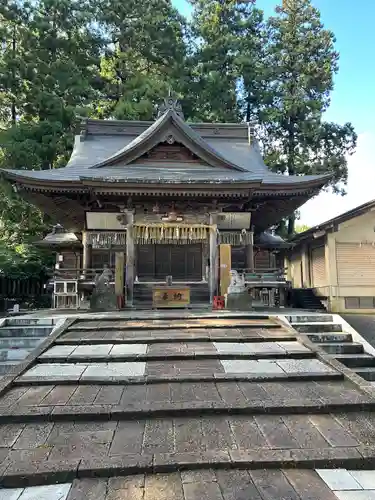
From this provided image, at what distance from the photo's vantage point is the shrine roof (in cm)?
1124

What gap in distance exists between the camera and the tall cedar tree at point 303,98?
25.1 m

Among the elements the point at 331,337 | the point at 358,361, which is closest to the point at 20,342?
the point at 331,337

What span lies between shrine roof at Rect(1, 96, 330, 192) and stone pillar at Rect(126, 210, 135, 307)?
4.66 ft

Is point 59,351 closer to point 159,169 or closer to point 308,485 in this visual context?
point 308,485

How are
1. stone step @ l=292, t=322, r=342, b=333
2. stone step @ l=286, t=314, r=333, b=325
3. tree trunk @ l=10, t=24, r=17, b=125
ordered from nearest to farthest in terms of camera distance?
stone step @ l=292, t=322, r=342, b=333
stone step @ l=286, t=314, r=333, b=325
tree trunk @ l=10, t=24, r=17, b=125

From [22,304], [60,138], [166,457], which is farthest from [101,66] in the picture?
[166,457]

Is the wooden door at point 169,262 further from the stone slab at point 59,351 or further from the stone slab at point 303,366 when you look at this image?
A: the stone slab at point 303,366

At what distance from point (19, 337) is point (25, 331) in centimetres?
15

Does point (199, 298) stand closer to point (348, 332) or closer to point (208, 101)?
point (348, 332)

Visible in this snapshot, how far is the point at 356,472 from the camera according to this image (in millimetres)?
3150

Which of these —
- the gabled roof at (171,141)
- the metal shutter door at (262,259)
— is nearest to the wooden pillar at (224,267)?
the gabled roof at (171,141)

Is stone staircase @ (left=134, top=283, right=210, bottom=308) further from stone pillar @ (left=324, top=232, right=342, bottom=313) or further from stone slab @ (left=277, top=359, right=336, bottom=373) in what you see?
stone slab @ (left=277, top=359, right=336, bottom=373)

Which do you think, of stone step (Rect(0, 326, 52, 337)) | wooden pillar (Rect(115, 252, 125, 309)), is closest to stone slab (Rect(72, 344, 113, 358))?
stone step (Rect(0, 326, 52, 337))

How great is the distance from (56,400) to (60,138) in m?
19.7
